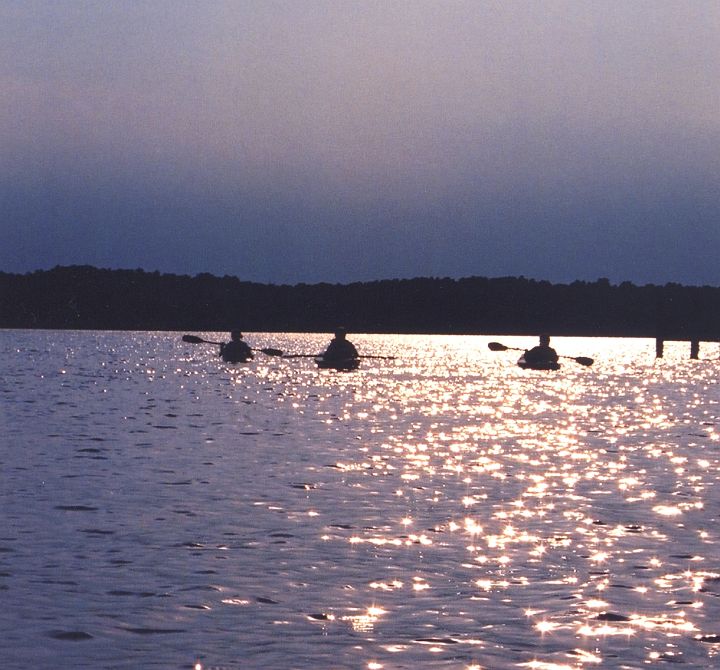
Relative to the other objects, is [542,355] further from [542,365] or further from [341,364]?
[341,364]

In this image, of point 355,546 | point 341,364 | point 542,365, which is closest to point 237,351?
point 341,364

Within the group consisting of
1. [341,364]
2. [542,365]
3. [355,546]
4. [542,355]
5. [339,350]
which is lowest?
[355,546]

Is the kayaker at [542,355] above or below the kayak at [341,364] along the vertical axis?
above

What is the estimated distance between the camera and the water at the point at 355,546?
1352cm

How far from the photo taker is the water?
13.5 meters

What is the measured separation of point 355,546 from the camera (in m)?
19.6

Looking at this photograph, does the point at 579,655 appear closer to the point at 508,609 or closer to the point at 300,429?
the point at 508,609

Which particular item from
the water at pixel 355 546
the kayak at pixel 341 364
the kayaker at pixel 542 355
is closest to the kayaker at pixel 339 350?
the kayak at pixel 341 364

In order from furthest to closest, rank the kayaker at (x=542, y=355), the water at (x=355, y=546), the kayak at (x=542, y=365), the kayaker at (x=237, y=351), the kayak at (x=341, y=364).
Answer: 1. the kayaker at (x=237, y=351)
2. the kayaker at (x=542, y=355)
3. the kayak at (x=542, y=365)
4. the kayak at (x=341, y=364)
5. the water at (x=355, y=546)

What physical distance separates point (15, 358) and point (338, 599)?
12077cm

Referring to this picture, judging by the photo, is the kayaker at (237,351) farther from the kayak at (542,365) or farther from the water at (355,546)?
the water at (355,546)

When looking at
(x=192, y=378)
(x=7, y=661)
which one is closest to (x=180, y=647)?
(x=7, y=661)

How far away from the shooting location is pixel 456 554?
62.4ft

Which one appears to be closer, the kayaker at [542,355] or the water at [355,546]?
the water at [355,546]
